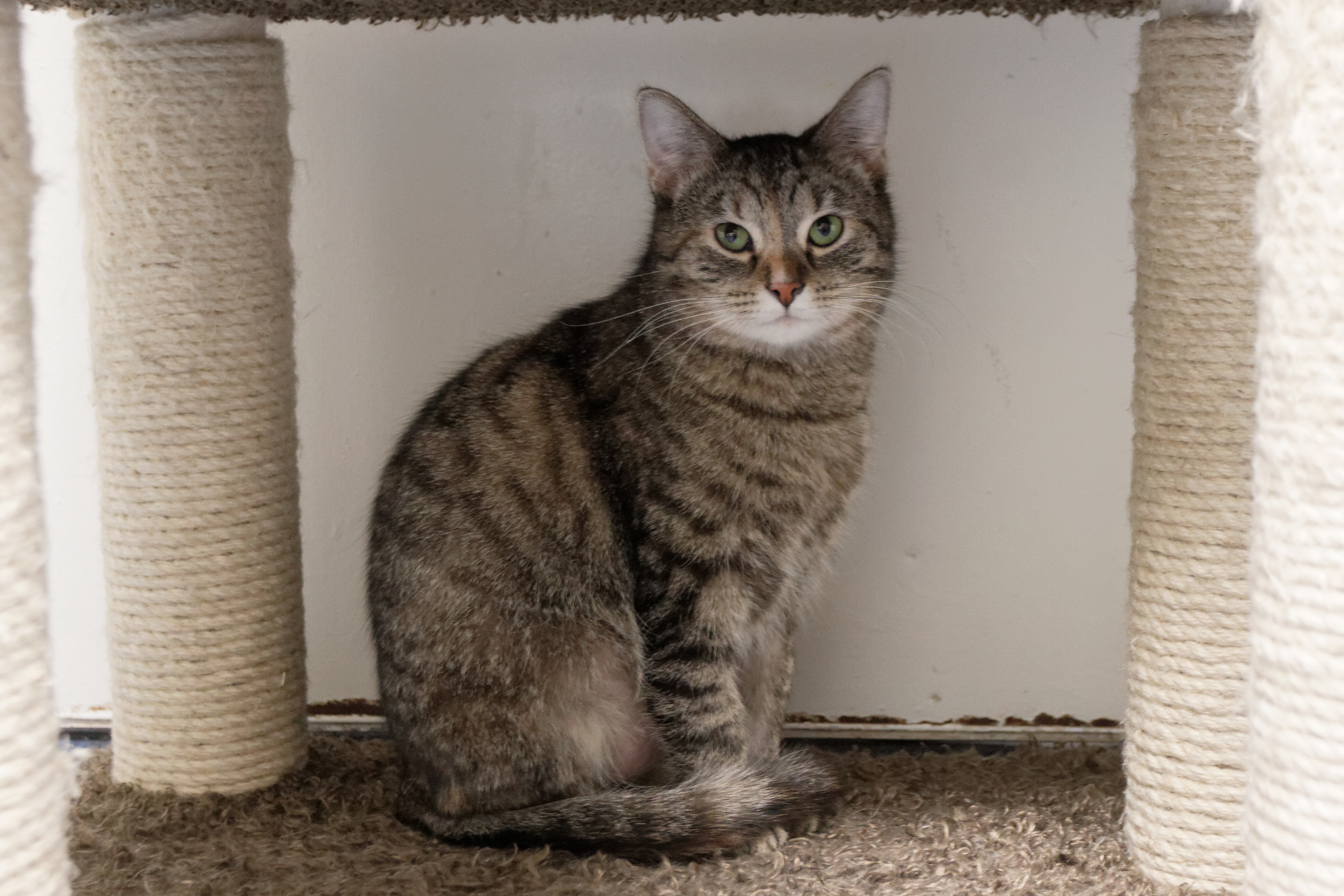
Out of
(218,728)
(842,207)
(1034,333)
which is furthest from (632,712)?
(1034,333)

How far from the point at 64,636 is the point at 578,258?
43.7 inches

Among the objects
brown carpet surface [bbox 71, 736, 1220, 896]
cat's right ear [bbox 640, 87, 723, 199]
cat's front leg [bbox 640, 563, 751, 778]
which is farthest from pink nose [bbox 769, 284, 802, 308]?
brown carpet surface [bbox 71, 736, 1220, 896]

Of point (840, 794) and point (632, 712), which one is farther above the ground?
point (632, 712)

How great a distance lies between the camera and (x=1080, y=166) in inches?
74.0

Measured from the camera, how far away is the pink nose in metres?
1.48

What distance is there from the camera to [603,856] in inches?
58.0

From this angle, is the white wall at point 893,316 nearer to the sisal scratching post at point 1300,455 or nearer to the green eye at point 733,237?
the green eye at point 733,237

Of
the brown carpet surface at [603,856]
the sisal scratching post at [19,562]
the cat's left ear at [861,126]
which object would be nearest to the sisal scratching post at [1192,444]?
the brown carpet surface at [603,856]

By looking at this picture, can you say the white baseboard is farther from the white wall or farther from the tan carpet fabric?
the tan carpet fabric

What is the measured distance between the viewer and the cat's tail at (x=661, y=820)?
1456mm

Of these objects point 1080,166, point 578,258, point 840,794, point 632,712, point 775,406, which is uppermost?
point 1080,166

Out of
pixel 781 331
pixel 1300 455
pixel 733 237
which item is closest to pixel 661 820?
pixel 781 331

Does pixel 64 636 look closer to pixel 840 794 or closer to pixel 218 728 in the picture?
pixel 218 728

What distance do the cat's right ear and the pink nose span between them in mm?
238
